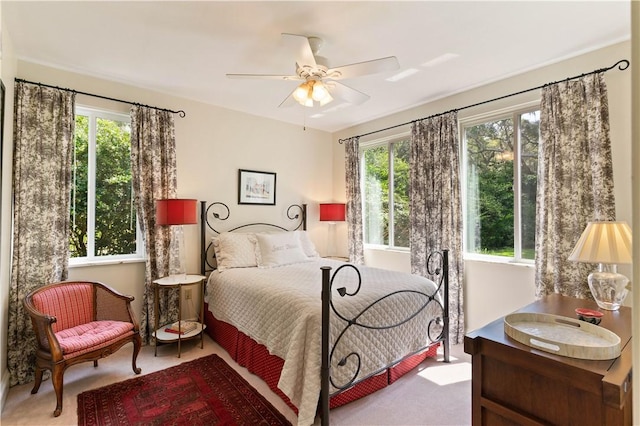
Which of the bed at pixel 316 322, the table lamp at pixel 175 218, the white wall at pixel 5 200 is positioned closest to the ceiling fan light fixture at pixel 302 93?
the bed at pixel 316 322

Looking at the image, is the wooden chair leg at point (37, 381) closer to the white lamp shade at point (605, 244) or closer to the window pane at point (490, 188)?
the white lamp shade at point (605, 244)

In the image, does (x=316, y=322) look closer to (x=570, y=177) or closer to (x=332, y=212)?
(x=570, y=177)

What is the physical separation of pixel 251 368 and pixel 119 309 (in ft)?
4.43

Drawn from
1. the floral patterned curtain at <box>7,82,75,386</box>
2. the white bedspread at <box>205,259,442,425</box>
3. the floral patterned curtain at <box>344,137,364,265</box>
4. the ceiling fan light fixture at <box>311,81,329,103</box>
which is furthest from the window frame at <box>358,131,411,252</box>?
the floral patterned curtain at <box>7,82,75,386</box>

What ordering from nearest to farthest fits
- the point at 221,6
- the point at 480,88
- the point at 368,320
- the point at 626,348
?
the point at 626,348 < the point at 221,6 < the point at 368,320 < the point at 480,88

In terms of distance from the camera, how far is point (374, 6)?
Answer: 2.04 meters

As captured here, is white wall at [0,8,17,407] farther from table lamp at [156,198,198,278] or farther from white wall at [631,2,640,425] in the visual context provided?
white wall at [631,2,640,425]

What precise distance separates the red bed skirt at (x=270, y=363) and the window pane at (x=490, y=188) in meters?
1.32

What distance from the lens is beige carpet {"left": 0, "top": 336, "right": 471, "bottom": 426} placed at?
6.91 feet

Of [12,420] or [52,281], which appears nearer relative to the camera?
[12,420]

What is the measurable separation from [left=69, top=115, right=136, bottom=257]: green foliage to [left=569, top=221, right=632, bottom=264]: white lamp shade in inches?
162

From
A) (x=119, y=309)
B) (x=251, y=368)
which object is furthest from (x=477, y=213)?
(x=119, y=309)

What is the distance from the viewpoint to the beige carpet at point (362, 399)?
2.11 m

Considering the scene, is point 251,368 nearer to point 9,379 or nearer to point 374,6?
point 9,379
